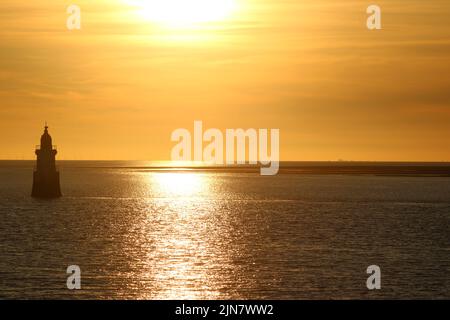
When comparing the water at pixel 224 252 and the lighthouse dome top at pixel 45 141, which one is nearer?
the water at pixel 224 252

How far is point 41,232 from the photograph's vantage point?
76.2 m

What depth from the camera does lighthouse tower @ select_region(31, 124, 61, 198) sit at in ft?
367

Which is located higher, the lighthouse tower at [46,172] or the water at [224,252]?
the lighthouse tower at [46,172]

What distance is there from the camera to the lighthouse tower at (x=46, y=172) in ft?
367

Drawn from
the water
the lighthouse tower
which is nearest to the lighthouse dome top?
the lighthouse tower

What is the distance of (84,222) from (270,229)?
73.6 feet

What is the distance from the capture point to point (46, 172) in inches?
4528

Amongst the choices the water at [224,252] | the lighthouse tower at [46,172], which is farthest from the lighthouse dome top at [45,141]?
the water at [224,252]

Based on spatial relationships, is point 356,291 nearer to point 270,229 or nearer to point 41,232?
point 270,229

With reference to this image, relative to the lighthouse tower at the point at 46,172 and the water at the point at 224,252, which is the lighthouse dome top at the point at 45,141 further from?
the water at the point at 224,252

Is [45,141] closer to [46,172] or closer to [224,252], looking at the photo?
[46,172]

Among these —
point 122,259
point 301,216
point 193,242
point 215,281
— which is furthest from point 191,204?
point 215,281

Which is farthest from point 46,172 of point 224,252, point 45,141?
point 224,252
